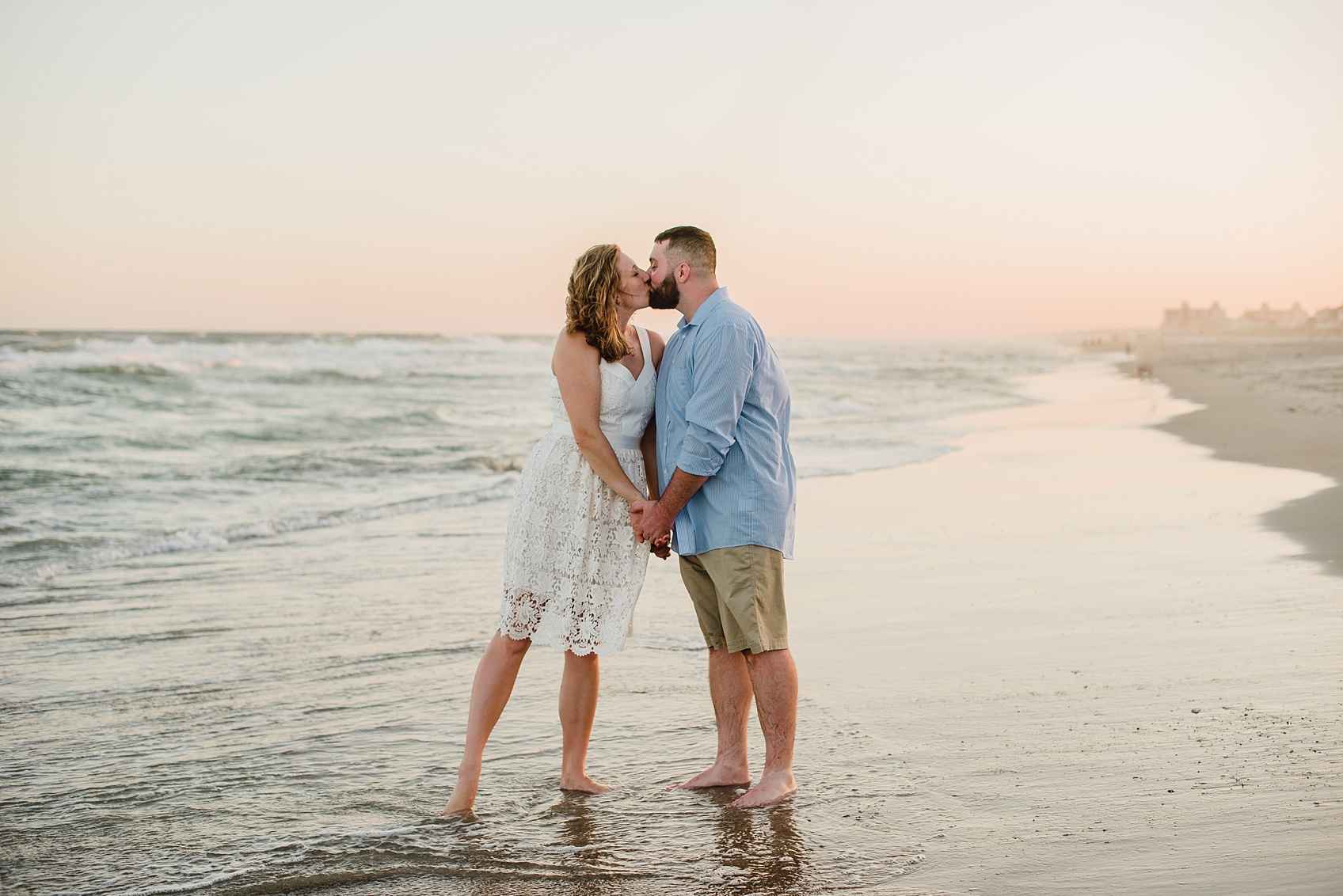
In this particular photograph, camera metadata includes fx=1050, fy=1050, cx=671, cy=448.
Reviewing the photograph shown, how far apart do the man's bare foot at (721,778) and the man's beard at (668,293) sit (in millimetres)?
1526

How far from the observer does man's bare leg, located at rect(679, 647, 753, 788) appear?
3436 millimetres

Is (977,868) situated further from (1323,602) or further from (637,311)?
(1323,602)

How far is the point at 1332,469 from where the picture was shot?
31.9 ft

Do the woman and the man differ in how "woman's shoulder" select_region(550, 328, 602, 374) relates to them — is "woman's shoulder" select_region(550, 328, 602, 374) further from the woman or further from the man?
the man

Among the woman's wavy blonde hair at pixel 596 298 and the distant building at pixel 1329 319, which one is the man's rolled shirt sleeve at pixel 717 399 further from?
the distant building at pixel 1329 319

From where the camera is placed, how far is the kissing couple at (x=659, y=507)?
3.31m

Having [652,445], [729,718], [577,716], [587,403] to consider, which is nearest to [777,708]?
[729,718]

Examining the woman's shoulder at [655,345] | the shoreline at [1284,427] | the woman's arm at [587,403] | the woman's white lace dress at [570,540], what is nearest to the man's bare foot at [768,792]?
the woman's white lace dress at [570,540]

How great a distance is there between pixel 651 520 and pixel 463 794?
1.03 meters

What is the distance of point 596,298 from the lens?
3371mm

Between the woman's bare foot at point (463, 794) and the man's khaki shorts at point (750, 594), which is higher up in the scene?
the man's khaki shorts at point (750, 594)

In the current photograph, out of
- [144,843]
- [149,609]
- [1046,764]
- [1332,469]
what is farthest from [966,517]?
[144,843]

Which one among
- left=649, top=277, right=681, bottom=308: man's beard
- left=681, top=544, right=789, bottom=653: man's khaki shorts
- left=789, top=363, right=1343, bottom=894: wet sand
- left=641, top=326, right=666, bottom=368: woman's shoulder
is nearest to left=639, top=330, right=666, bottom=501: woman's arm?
left=641, top=326, right=666, bottom=368: woman's shoulder

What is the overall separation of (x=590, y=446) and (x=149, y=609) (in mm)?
3882
